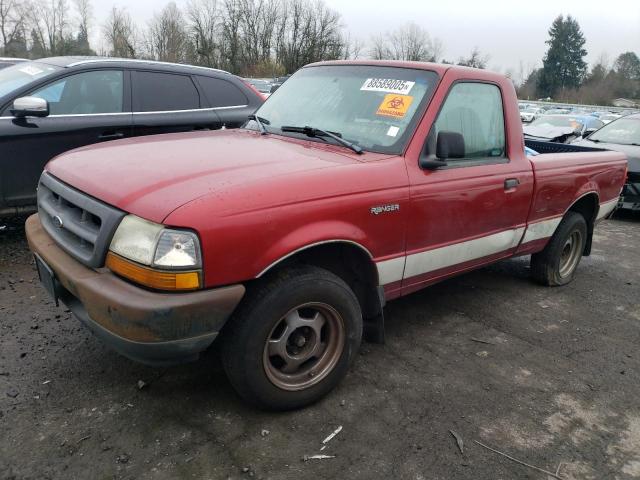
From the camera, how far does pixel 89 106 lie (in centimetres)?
509

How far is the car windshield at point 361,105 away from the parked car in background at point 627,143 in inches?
231

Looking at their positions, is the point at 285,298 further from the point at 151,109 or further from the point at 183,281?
the point at 151,109

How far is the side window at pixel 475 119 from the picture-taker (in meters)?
3.46

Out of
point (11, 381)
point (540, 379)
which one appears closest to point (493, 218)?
point (540, 379)

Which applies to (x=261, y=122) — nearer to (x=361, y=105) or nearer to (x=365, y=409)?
(x=361, y=105)

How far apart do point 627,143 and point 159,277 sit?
9.23 metres

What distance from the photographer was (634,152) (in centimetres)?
852

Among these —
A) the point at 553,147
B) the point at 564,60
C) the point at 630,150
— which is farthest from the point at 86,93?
the point at 564,60

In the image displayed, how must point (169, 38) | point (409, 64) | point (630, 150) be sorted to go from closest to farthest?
point (409, 64) → point (630, 150) → point (169, 38)

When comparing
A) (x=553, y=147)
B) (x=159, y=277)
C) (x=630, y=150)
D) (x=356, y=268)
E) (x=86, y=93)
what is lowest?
(x=356, y=268)

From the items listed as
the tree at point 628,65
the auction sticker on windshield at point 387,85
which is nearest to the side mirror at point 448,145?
the auction sticker on windshield at point 387,85

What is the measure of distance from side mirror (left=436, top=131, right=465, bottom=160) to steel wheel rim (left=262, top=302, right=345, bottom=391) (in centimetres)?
116

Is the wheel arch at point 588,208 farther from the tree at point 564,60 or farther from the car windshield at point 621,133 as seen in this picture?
the tree at point 564,60

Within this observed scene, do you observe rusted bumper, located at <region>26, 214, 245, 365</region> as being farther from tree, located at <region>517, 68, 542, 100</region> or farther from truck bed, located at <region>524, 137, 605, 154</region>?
tree, located at <region>517, 68, 542, 100</region>
